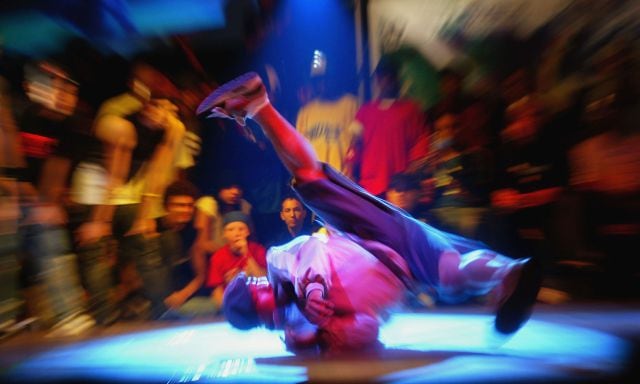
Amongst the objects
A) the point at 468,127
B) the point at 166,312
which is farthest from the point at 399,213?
the point at 166,312

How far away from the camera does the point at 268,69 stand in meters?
1.28

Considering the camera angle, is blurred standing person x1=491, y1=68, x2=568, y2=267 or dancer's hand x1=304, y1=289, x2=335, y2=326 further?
blurred standing person x1=491, y1=68, x2=568, y2=267

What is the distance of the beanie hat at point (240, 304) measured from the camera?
991mm

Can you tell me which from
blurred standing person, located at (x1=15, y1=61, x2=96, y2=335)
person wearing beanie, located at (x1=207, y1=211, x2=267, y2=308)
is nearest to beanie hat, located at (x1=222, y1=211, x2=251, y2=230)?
person wearing beanie, located at (x1=207, y1=211, x2=267, y2=308)

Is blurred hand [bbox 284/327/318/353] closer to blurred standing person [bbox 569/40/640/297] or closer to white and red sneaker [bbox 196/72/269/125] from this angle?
white and red sneaker [bbox 196/72/269/125]

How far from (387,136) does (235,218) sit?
50cm

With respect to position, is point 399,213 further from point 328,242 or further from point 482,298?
point 482,298

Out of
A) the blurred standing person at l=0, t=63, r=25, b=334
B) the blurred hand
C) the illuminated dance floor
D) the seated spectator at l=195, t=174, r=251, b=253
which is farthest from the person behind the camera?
the seated spectator at l=195, t=174, r=251, b=253

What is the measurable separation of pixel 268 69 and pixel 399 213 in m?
0.59

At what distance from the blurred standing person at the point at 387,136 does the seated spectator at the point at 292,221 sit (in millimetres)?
178

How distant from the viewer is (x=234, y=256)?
1.30m

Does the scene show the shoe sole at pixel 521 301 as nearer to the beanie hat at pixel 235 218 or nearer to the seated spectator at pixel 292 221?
the seated spectator at pixel 292 221

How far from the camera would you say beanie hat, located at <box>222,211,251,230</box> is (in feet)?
4.25

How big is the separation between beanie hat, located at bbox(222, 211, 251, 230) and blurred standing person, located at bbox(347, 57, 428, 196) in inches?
13.1
